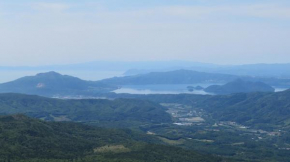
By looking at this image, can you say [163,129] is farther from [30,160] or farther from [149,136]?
[30,160]

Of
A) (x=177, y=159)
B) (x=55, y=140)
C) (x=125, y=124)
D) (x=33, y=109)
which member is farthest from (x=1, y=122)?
(x=33, y=109)

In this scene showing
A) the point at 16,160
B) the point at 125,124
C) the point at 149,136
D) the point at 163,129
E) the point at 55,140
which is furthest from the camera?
the point at 125,124

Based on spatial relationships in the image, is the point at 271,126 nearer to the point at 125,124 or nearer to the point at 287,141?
the point at 287,141

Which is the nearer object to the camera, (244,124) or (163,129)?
(163,129)

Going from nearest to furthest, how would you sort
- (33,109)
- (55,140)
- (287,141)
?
(55,140) < (287,141) < (33,109)

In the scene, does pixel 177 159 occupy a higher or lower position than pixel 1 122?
lower

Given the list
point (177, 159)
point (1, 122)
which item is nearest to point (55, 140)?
point (1, 122)
